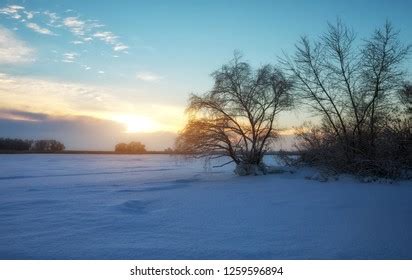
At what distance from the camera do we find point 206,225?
23.1ft

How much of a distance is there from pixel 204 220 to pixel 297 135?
1585cm

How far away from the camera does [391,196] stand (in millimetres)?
10836

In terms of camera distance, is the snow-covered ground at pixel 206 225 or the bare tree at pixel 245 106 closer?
the snow-covered ground at pixel 206 225

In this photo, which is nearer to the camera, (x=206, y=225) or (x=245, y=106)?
(x=206, y=225)

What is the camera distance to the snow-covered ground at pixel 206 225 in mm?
5301

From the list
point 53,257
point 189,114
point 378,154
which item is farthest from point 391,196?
point 189,114

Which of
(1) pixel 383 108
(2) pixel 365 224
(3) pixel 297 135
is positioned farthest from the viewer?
(3) pixel 297 135

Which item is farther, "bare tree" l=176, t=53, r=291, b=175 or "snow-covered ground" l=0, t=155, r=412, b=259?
"bare tree" l=176, t=53, r=291, b=175

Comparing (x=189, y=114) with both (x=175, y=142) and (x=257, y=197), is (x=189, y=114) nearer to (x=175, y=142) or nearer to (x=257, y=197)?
(x=175, y=142)

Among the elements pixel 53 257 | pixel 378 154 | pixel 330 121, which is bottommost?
pixel 53 257

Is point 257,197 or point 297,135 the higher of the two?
point 297,135

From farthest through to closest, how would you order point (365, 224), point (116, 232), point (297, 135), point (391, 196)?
point (297, 135)
point (391, 196)
point (365, 224)
point (116, 232)

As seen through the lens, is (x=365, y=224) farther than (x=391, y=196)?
No

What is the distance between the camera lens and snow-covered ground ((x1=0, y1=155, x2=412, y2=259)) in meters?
5.30
